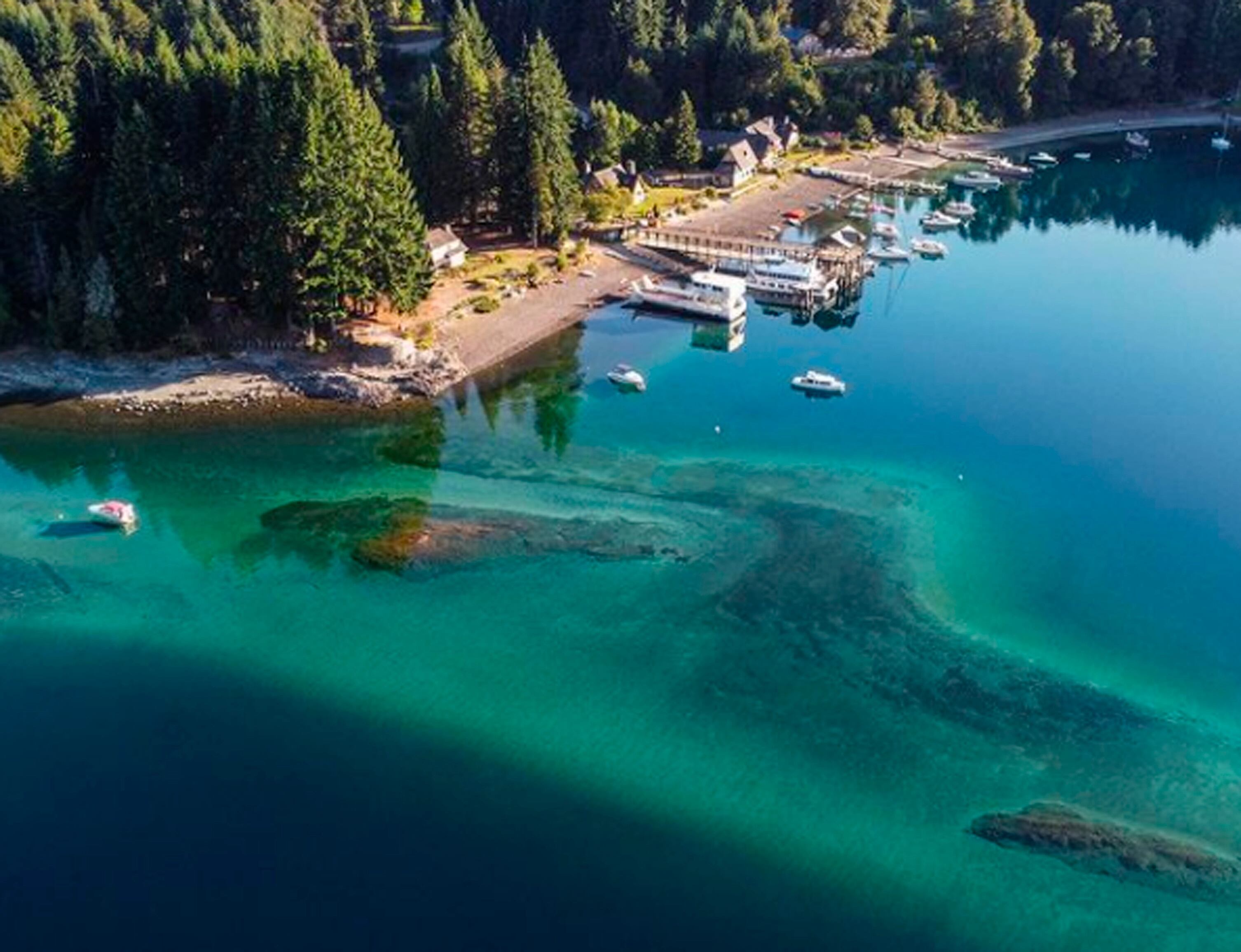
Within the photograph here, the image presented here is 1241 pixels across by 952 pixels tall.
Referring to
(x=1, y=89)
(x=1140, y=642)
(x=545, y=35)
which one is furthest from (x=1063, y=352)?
(x=1, y=89)

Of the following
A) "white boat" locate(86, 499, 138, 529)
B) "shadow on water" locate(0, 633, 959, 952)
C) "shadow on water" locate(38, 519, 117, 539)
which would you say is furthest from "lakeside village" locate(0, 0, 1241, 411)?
"shadow on water" locate(0, 633, 959, 952)

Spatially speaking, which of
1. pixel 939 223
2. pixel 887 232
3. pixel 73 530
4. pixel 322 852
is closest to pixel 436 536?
pixel 73 530

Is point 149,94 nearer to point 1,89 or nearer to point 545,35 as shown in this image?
point 1,89

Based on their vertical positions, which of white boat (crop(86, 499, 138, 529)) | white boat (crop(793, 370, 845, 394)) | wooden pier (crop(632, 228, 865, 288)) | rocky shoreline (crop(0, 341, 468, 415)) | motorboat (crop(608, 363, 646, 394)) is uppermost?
wooden pier (crop(632, 228, 865, 288))

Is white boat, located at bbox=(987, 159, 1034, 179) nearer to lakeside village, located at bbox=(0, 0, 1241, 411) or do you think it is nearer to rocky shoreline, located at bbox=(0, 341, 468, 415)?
lakeside village, located at bbox=(0, 0, 1241, 411)

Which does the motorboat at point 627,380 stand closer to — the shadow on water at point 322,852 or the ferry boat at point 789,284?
the ferry boat at point 789,284

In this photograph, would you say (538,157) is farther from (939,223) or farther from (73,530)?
(73,530)
